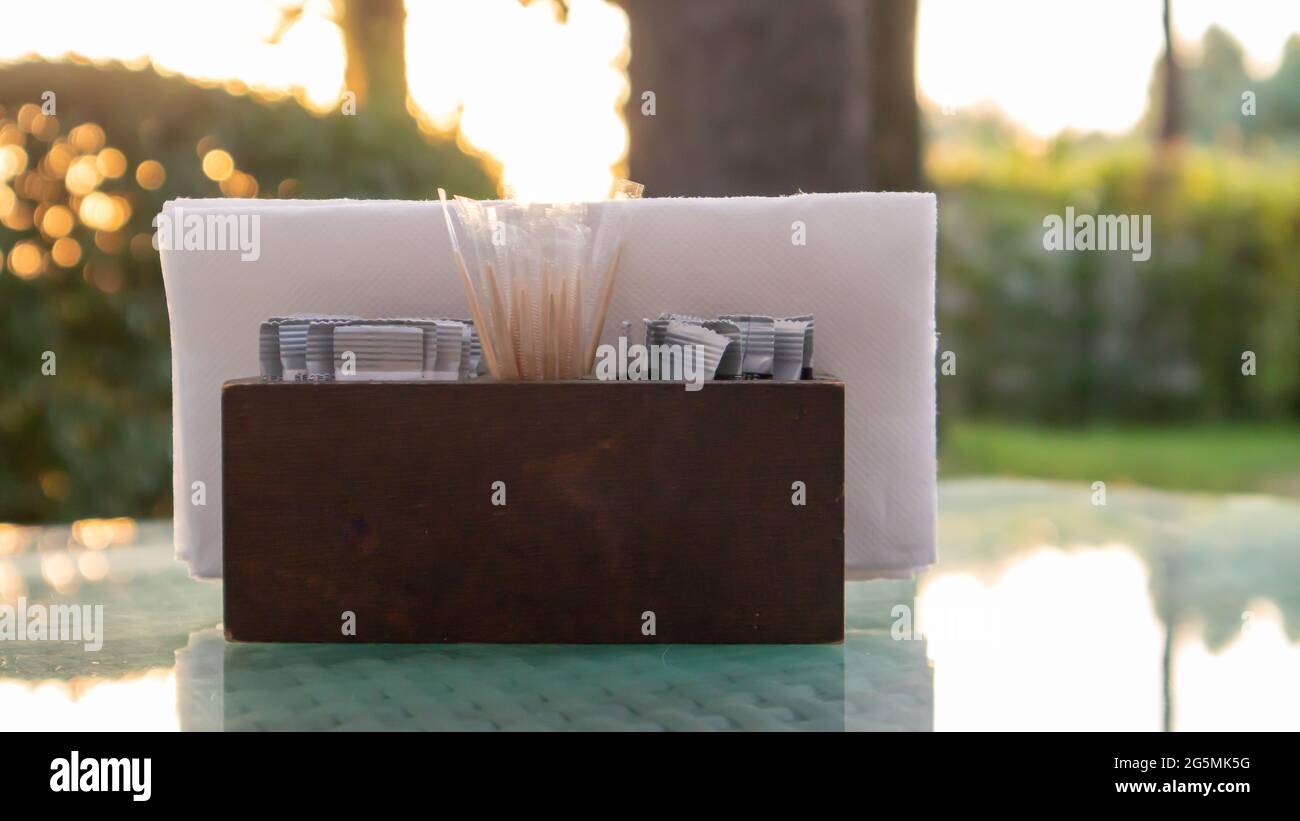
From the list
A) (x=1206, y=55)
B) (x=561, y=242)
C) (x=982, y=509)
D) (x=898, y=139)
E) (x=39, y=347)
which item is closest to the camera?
(x=561, y=242)

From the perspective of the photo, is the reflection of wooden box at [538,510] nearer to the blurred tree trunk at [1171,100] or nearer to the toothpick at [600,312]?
the toothpick at [600,312]

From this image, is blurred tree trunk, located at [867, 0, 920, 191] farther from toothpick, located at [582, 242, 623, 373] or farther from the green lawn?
toothpick, located at [582, 242, 623, 373]

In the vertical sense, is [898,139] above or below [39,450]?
above

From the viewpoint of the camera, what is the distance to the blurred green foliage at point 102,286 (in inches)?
147

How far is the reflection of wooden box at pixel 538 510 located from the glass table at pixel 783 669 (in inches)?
2.6

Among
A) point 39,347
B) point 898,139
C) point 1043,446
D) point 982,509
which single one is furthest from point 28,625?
point 1043,446

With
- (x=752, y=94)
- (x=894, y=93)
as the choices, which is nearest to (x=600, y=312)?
(x=752, y=94)

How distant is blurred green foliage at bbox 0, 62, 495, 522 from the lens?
3732 millimetres

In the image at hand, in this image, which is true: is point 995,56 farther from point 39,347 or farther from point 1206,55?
point 39,347

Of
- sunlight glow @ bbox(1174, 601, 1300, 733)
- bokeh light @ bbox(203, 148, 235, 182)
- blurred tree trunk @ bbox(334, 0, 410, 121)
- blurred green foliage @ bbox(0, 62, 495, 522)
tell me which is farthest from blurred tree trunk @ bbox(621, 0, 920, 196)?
sunlight glow @ bbox(1174, 601, 1300, 733)

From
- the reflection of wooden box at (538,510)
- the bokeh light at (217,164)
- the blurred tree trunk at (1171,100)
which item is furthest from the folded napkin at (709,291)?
the blurred tree trunk at (1171,100)

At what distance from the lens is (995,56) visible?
7.45m

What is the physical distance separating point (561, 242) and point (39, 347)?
261 centimetres

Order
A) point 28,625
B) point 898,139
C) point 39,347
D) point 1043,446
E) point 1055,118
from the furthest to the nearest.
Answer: point 1055,118 → point 1043,446 → point 898,139 → point 39,347 → point 28,625
